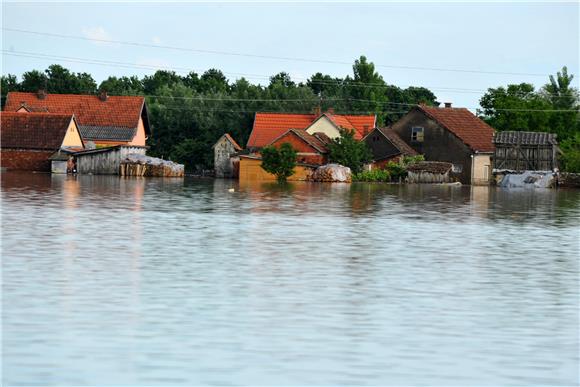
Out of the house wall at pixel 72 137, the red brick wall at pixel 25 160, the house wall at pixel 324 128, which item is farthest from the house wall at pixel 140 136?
the house wall at pixel 324 128

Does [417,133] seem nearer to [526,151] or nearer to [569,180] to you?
[526,151]

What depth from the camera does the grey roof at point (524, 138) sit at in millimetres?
82625

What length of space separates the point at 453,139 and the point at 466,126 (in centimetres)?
284

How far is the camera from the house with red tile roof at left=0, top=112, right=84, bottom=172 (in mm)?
83375

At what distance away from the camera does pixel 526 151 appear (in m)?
82.9

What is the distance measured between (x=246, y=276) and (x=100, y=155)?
64034 mm

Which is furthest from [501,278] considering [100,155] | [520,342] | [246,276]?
[100,155]

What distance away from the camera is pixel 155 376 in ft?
38.3

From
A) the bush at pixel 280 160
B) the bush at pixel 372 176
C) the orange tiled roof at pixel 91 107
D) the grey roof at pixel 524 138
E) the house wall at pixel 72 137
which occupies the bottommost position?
the bush at pixel 372 176

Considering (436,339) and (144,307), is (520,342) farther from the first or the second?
(144,307)

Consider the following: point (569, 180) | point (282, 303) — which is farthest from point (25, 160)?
point (282, 303)

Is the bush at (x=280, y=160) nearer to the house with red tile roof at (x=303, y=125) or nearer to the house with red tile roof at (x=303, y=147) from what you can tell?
the house with red tile roof at (x=303, y=147)

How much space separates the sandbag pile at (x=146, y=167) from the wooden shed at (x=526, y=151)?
23781 mm

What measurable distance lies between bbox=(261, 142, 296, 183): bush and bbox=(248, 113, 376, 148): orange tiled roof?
9547 mm
